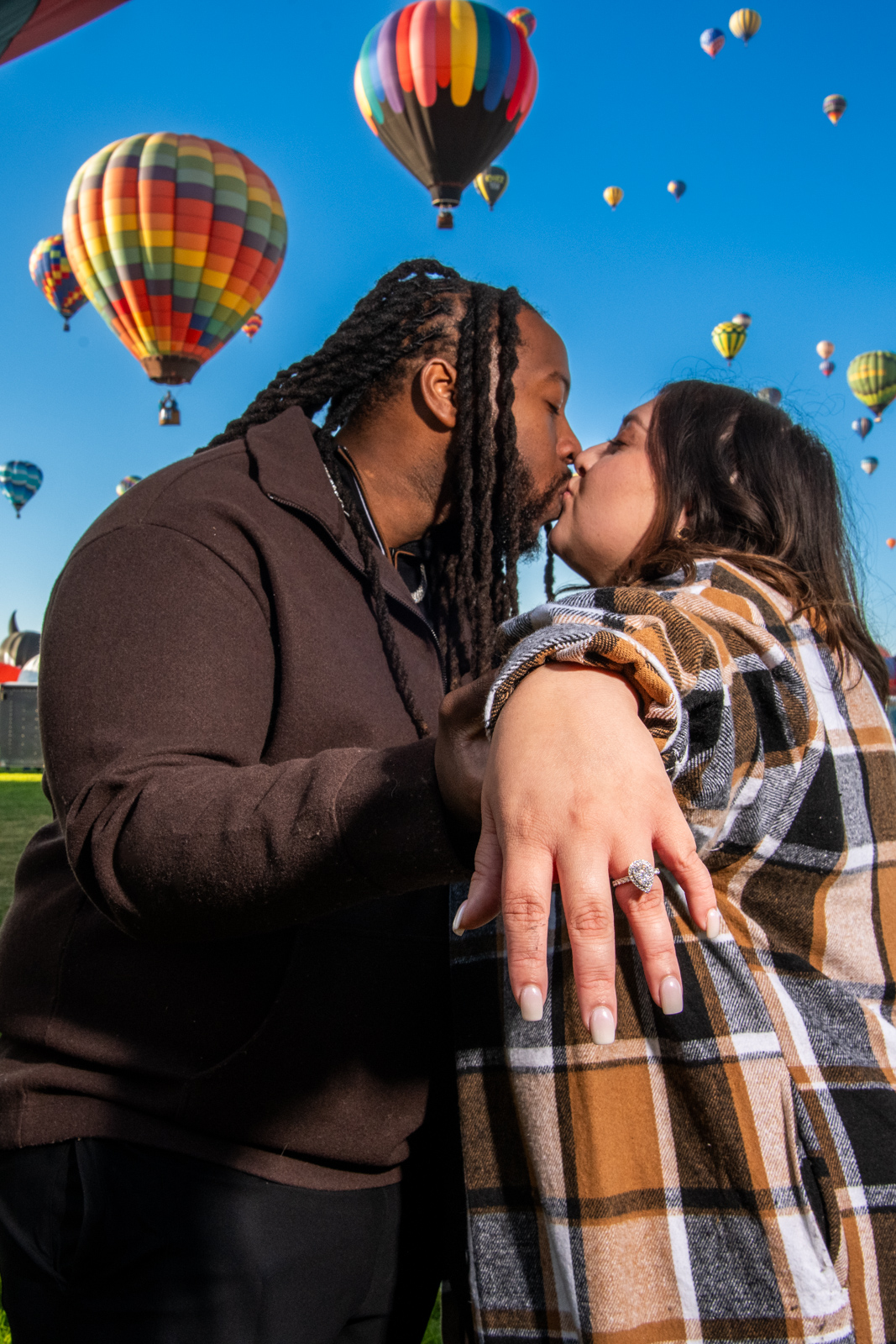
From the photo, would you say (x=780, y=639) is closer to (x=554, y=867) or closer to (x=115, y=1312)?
(x=554, y=867)

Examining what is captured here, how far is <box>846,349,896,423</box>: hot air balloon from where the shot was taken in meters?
29.5

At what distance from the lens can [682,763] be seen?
0.84m

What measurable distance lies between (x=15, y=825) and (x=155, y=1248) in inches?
426

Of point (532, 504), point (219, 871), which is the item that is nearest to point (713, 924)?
point (219, 871)

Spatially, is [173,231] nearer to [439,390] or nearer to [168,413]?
[168,413]

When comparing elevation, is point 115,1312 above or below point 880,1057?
below

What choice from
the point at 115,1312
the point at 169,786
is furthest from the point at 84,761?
the point at 115,1312

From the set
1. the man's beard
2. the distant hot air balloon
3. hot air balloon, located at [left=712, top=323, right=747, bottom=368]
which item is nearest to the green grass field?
the man's beard

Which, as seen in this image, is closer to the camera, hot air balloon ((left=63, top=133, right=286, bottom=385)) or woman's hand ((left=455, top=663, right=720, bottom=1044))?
woman's hand ((left=455, top=663, right=720, bottom=1044))

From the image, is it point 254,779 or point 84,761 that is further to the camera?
point 84,761

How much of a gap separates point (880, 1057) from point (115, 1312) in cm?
102

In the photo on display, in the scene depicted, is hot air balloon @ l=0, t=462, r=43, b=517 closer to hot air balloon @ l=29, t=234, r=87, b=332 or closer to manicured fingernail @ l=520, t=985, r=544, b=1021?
hot air balloon @ l=29, t=234, r=87, b=332

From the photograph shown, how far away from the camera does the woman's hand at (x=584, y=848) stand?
2.19ft

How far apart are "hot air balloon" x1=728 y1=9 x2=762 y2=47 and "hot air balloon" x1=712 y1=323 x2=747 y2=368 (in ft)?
25.2
